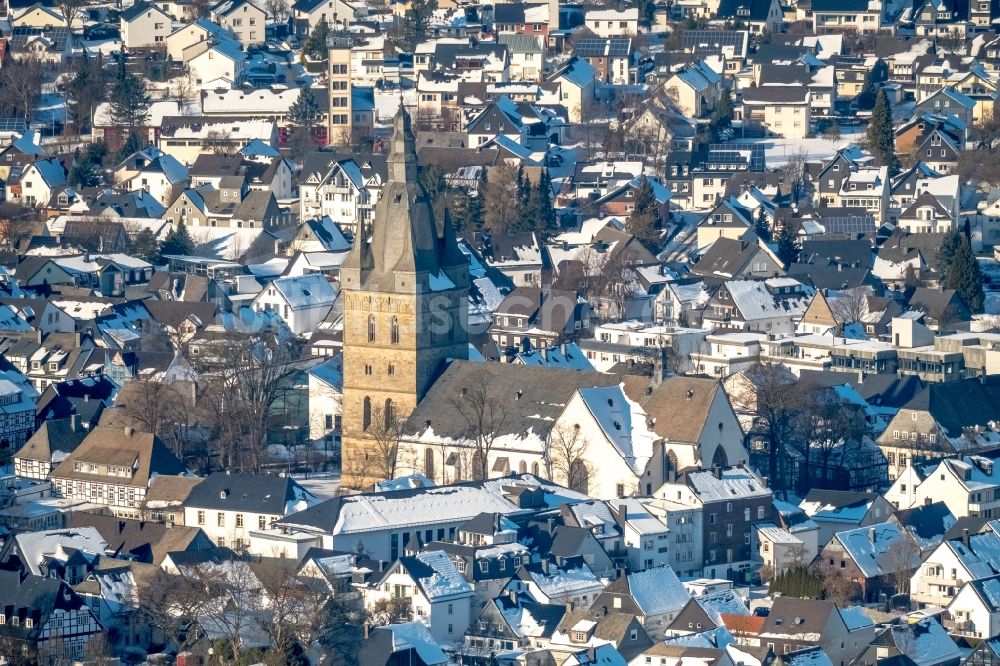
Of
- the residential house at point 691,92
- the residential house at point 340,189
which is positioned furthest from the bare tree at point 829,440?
the residential house at point 691,92

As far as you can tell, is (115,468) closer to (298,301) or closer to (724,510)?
(724,510)

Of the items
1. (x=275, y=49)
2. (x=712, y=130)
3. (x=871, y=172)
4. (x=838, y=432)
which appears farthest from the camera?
(x=275, y=49)

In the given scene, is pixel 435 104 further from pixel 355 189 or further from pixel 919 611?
pixel 919 611

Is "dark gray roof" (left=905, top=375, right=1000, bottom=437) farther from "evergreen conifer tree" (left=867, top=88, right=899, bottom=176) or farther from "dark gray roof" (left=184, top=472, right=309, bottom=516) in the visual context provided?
"evergreen conifer tree" (left=867, top=88, right=899, bottom=176)

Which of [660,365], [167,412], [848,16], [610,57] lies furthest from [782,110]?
[660,365]

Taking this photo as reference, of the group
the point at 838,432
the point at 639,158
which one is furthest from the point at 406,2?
the point at 838,432
